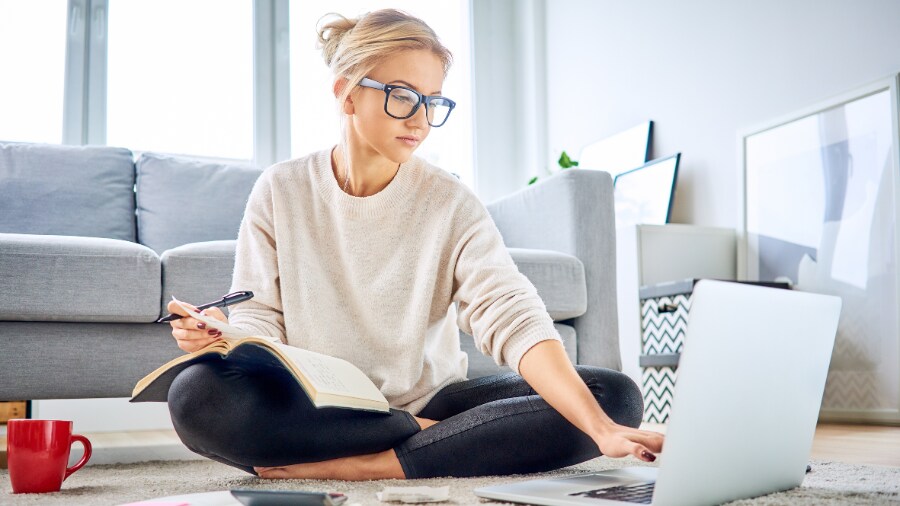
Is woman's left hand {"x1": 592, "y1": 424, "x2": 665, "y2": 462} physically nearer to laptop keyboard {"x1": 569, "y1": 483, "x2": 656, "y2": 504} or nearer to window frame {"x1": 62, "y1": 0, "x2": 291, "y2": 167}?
laptop keyboard {"x1": 569, "y1": 483, "x2": 656, "y2": 504}

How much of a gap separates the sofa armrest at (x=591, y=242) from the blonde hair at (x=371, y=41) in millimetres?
864

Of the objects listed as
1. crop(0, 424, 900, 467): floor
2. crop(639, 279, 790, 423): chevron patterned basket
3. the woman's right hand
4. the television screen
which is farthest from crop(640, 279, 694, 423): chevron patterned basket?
the woman's right hand

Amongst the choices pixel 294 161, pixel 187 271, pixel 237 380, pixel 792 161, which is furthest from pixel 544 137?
pixel 237 380

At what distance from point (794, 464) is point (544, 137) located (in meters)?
3.24

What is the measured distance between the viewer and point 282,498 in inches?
29.0

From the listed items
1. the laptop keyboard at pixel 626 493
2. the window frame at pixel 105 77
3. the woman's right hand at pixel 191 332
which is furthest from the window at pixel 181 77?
the laptop keyboard at pixel 626 493

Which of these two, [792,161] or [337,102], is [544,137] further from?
[337,102]

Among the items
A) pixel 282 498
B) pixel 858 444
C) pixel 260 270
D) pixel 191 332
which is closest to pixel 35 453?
pixel 191 332

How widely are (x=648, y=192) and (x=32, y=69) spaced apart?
2544mm

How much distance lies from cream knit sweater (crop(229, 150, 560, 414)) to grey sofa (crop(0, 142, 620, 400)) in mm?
590

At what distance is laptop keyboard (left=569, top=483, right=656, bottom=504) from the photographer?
0.77 m

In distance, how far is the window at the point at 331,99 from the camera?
3.81 meters

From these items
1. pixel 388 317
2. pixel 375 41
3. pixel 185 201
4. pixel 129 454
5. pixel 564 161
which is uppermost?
pixel 564 161

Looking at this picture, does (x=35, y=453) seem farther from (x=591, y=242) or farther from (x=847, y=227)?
(x=847, y=227)
